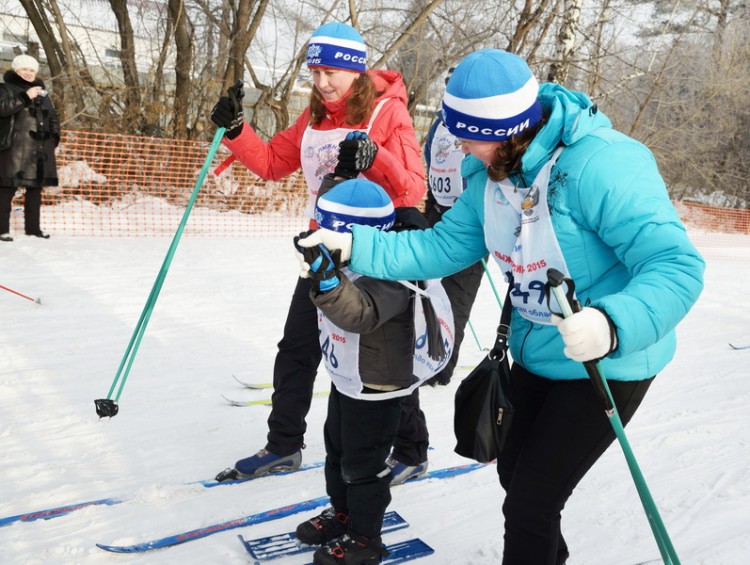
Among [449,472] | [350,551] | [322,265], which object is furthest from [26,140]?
[322,265]

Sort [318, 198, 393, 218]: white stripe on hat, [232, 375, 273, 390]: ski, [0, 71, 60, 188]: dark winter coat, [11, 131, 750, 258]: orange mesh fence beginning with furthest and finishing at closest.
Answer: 1. [11, 131, 750, 258]: orange mesh fence
2. [0, 71, 60, 188]: dark winter coat
3. [232, 375, 273, 390]: ski
4. [318, 198, 393, 218]: white stripe on hat

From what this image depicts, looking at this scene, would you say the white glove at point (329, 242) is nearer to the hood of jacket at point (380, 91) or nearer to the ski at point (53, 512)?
the hood of jacket at point (380, 91)

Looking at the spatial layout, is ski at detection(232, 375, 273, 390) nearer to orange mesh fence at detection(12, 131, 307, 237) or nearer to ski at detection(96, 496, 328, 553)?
ski at detection(96, 496, 328, 553)

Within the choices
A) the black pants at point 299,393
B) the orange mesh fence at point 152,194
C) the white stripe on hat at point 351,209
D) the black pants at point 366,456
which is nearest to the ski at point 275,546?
the black pants at point 366,456

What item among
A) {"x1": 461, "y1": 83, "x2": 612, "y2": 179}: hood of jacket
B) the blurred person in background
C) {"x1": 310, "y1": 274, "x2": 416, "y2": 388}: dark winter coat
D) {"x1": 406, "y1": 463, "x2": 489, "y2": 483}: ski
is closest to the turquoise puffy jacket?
{"x1": 461, "y1": 83, "x2": 612, "y2": 179}: hood of jacket

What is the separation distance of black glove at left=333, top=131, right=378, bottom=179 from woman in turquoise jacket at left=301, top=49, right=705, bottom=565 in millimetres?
736

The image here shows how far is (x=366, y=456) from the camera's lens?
8.04 feet

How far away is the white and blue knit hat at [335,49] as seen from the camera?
118 inches

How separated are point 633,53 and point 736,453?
16.7 metres

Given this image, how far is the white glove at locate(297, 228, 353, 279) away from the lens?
6.45ft

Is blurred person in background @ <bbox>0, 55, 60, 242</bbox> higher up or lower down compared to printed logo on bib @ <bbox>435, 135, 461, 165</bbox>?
lower down

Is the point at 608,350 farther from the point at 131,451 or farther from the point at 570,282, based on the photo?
the point at 131,451

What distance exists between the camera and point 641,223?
1.60m

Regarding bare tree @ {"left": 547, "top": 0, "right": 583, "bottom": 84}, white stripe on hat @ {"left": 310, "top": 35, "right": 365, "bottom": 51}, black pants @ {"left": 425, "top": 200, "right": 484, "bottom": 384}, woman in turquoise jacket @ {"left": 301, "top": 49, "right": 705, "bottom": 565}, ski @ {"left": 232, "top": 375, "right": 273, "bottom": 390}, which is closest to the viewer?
woman in turquoise jacket @ {"left": 301, "top": 49, "right": 705, "bottom": 565}
